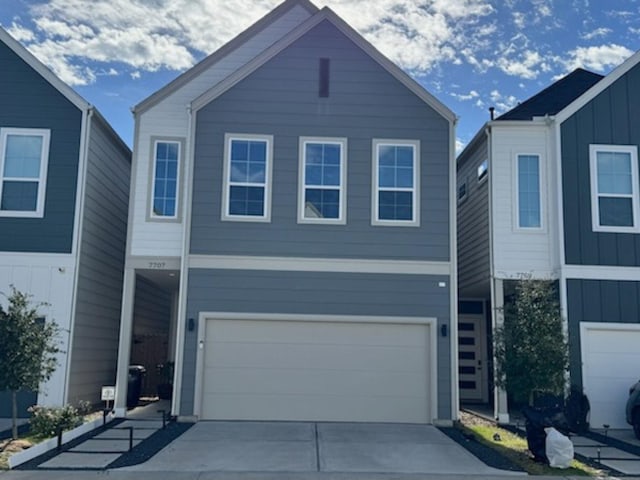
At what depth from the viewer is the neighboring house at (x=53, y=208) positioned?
1209 centimetres

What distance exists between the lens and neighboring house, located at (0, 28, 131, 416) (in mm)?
12094

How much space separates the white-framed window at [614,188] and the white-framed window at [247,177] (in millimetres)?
6687

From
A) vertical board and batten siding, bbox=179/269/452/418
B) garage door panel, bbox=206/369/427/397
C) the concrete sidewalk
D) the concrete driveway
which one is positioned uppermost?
A: vertical board and batten siding, bbox=179/269/452/418

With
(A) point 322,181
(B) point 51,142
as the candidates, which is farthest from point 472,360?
(B) point 51,142

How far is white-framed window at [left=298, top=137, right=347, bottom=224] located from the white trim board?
0.84 meters

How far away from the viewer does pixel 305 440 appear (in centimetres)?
1010

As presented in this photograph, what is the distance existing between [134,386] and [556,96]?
1217 cm

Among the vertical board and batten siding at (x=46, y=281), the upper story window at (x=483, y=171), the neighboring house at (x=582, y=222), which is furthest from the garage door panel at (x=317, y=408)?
the upper story window at (x=483, y=171)

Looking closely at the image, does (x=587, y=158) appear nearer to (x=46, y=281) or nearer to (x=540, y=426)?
(x=540, y=426)

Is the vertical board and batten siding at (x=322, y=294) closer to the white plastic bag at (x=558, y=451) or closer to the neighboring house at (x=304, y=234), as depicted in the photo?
the neighboring house at (x=304, y=234)

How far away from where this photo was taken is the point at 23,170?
1252 centimetres

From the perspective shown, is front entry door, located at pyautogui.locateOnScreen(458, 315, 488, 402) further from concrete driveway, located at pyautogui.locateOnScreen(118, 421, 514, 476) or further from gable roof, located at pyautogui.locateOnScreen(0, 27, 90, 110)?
gable roof, located at pyautogui.locateOnScreen(0, 27, 90, 110)

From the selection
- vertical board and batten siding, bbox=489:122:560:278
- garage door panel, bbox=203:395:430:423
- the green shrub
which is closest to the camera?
the green shrub

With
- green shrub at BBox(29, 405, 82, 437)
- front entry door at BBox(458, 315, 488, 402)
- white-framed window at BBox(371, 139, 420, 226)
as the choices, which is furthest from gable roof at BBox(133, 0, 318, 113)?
front entry door at BBox(458, 315, 488, 402)
